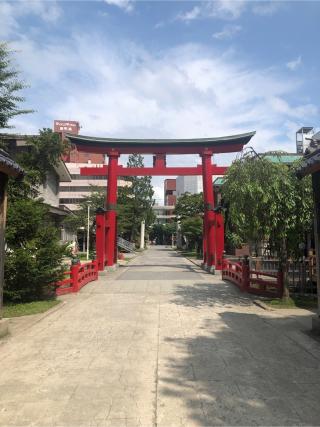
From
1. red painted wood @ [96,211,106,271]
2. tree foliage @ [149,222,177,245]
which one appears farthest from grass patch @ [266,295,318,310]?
tree foliage @ [149,222,177,245]

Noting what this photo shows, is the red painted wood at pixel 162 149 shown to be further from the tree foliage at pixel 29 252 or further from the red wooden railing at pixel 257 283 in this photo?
the tree foliage at pixel 29 252

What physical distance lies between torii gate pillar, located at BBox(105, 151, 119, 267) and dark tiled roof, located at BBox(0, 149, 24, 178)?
16061 mm

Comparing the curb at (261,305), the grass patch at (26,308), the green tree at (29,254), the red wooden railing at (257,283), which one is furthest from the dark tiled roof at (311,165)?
the green tree at (29,254)

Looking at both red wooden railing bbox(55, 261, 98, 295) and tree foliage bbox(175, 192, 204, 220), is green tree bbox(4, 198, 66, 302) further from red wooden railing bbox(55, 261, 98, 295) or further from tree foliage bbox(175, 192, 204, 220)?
tree foliage bbox(175, 192, 204, 220)

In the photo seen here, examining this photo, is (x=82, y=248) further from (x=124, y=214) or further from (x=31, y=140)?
(x=31, y=140)

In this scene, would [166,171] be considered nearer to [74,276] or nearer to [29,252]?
[74,276]

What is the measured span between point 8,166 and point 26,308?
4.93m

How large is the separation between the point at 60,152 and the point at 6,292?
11.2 m

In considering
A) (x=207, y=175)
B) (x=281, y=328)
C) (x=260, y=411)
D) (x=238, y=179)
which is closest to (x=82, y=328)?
(x=281, y=328)

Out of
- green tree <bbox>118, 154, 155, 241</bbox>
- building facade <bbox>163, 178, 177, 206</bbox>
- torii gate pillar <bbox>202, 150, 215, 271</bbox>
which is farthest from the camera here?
building facade <bbox>163, 178, 177, 206</bbox>

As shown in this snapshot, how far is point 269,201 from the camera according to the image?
10945 mm

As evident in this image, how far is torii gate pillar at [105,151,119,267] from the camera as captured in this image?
24.0 meters

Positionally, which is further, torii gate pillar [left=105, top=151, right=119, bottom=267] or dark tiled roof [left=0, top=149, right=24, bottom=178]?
torii gate pillar [left=105, top=151, right=119, bottom=267]

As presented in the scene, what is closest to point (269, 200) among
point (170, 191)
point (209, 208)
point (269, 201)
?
point (269, 201)
